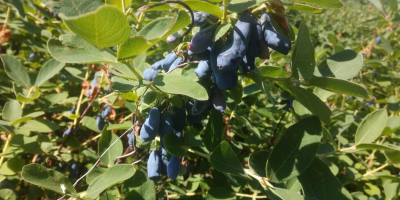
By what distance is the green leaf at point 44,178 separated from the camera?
2.64 ft

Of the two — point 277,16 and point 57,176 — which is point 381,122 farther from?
point 57,176

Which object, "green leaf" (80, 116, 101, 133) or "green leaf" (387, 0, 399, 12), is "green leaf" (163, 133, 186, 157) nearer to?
"green leaf" (80, 116, 101, 133)

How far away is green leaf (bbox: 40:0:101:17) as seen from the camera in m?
0.59

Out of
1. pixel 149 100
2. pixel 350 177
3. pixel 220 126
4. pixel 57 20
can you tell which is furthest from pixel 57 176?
pixel 57 20

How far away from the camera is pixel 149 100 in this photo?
835 millimetres

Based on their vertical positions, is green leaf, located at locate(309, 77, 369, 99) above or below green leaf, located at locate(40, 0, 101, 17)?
below

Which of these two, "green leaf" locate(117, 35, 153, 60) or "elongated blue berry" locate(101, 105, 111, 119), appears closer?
"green leaf" locate(117, 35, 153, 60)

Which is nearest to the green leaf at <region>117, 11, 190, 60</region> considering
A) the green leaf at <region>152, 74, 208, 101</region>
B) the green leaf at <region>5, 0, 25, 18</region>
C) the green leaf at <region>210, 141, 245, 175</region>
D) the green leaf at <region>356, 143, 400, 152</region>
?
the green leaf at <region>152, 74, 208, 101</region>

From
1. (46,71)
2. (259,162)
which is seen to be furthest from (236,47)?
(46,71)

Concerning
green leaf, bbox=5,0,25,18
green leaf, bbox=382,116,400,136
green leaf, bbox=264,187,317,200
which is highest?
green leaf, bbox=5,0,25,18

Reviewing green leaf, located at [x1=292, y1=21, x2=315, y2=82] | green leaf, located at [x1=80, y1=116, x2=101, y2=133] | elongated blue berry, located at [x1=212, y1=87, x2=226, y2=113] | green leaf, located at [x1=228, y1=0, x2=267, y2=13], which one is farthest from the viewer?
green leaf, located at [x1=80, y1=116, x2=101, y2=133]

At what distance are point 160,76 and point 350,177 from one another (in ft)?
4.15

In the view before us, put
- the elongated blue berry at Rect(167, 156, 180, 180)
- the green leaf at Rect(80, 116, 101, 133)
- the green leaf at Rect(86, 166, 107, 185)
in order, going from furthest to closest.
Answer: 1. the green leaf at Rect(80, 116, 101, 133)
2. the green leaf at Rect(86, 166, 107, 185)
3. the elongated blue berry at Rect(167, 156, 180, 180)

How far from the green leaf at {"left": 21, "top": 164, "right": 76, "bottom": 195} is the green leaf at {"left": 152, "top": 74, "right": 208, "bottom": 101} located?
17.7 inches
